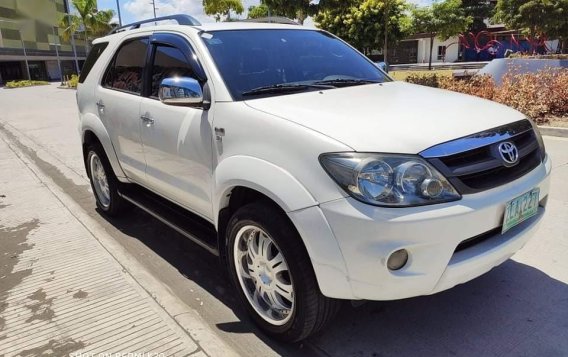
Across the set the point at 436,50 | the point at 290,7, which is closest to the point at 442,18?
the point at 436,50

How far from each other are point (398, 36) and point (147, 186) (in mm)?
30310

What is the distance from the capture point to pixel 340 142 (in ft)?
7.47

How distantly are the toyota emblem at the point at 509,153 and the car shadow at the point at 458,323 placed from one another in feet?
3.40

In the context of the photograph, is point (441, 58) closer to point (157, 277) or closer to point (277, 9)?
point (277, 9)

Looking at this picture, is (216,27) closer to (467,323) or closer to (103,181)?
(103,181)

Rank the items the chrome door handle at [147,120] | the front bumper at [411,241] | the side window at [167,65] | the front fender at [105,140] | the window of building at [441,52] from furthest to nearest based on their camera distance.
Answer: the window of building at [441,52], the front fender at [105,140], the chrome door handle at [147,120], the side window at [167,65], the front bumper at [411,241]

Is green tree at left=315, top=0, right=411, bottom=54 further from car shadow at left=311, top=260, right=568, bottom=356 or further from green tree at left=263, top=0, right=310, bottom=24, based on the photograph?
car shadow at left=311, top=260, right=568, bottom=356

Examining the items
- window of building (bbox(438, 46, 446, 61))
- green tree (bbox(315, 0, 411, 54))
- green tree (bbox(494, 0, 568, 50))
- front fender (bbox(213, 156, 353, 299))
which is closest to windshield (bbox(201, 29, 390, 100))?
front fender (bbox(213, 156, 353, 299))

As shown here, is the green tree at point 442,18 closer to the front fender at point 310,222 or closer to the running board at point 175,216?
the running board at point 175,216

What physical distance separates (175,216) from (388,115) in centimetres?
200

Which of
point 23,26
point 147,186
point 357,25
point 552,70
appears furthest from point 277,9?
point 23,26

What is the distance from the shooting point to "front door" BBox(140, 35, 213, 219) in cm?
313

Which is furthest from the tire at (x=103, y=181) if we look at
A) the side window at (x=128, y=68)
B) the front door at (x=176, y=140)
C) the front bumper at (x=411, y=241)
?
the front bumper at (x=411, y=241)

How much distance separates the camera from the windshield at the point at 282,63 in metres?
3.14
